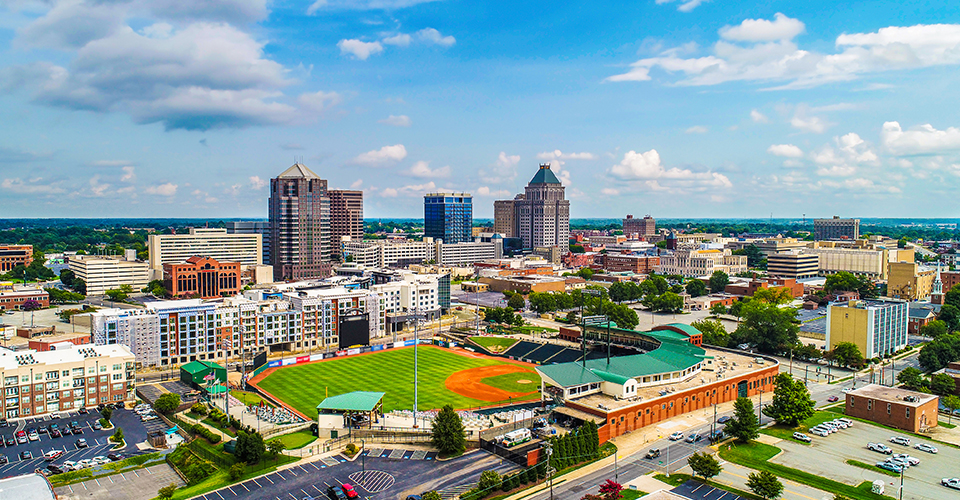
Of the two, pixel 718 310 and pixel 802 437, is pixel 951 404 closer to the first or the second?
pixel 802 437

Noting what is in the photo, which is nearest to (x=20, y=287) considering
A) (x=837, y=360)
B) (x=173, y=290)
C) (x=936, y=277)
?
(x=173, y=290)

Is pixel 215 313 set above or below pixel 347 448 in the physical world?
above

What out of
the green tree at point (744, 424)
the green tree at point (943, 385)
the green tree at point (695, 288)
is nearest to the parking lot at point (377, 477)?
the green tree at point (744, 424)

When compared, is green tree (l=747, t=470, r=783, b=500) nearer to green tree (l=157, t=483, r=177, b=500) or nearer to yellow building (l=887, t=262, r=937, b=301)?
green tree (l=157, t=483, r=177, b=500)

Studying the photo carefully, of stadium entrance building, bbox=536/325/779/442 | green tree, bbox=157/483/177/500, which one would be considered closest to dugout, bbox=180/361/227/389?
green tree, bbox=157/483/177/500

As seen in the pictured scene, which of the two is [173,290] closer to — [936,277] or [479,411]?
[479,411]

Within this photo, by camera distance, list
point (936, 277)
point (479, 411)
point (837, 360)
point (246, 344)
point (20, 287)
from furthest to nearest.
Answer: point (936, 277), point (20, 287), point (246, 344), point (837, 360), point (479, 411)

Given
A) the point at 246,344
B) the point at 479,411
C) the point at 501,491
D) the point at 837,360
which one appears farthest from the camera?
the point at 246,344

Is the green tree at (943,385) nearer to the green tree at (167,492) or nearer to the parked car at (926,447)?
the parked car at (926,447)
